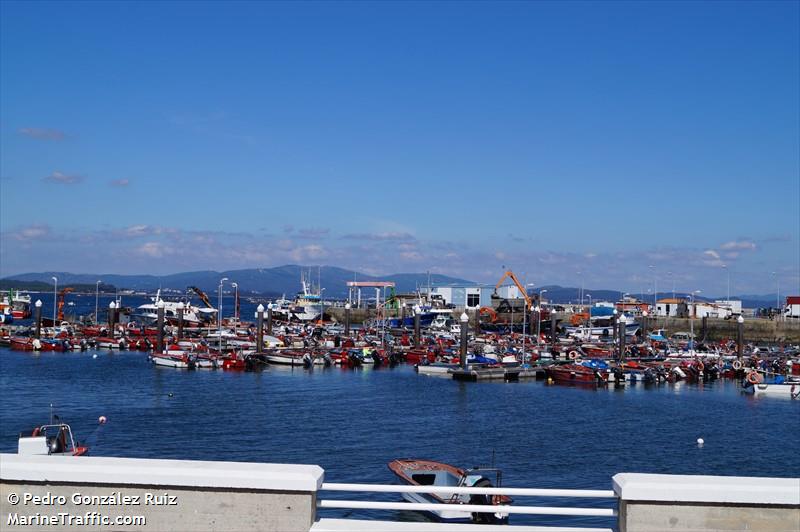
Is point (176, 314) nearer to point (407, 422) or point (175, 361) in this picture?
point (175, 361)

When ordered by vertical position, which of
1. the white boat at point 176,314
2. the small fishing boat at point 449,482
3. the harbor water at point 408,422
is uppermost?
the white boat at point 176,314

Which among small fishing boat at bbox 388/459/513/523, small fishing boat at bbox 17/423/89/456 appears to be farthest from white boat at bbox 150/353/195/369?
small fishing boat at bbox 388/459/513/523

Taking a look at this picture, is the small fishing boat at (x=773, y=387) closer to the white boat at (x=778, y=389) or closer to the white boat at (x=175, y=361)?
the white boat at (x=778, y=389)

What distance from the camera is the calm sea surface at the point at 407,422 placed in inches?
1142

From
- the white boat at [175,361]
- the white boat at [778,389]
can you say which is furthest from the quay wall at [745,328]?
the white boat at [175,361]

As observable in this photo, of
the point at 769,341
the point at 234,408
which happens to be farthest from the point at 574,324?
the point at 234,408

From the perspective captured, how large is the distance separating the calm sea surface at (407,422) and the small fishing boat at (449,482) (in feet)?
3.76

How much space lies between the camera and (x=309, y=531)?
584 centimetres

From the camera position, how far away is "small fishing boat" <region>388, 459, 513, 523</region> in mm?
18375

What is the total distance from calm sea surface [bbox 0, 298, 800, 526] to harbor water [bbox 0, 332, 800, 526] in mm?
92

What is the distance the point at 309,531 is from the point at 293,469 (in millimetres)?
450

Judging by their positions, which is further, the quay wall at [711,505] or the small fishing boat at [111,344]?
the small fishing boat at [111,344]

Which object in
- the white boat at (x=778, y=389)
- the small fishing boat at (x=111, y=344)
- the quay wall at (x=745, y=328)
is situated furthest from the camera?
the quay wall at (x=745, y=328)

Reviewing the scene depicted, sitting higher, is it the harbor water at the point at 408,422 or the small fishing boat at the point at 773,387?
the small fishing boat at the point at 773,387
